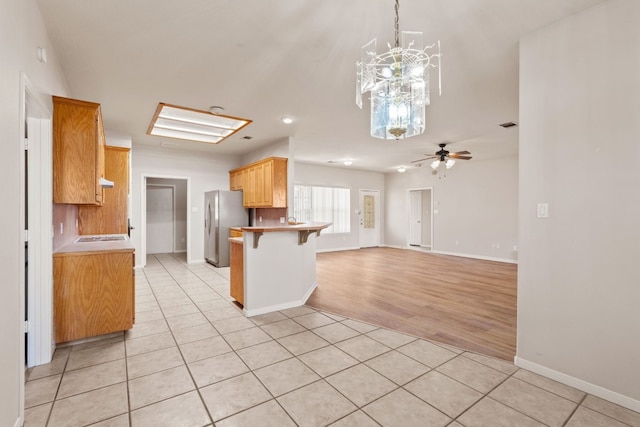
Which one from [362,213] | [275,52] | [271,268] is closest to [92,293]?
[271,268]

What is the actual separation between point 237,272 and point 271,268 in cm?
51

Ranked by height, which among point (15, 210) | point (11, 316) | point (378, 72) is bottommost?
point (11, 316)

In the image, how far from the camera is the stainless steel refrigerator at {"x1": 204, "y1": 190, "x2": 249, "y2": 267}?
6262 mm

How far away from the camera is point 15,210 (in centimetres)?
162

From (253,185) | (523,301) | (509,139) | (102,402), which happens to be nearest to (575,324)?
(523,301)

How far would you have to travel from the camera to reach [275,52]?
8.57 feet

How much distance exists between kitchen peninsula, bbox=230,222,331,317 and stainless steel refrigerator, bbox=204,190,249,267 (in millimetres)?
2468

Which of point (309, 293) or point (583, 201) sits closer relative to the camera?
point (583, 201)

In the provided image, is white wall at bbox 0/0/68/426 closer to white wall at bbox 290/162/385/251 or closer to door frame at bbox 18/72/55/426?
door frame at bbox 18/72/55/426

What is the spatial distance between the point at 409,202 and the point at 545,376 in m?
7.74

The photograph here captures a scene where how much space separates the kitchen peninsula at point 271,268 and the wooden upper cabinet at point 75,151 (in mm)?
1515

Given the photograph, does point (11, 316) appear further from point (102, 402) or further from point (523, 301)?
point (523, 301)

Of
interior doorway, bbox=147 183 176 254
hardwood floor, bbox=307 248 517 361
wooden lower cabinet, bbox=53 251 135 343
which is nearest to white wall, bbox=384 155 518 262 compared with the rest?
hardwood floor, bbox=307 248 517 361

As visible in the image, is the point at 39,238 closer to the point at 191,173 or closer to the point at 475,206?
the point at 191,173
